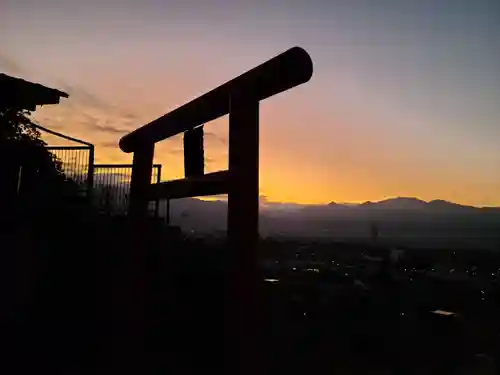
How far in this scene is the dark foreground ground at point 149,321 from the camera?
18.9 feet

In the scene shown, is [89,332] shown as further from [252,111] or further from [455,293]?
[455,293]

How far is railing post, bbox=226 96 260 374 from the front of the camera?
2875mm

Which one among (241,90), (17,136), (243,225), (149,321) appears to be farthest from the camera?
(17,136)

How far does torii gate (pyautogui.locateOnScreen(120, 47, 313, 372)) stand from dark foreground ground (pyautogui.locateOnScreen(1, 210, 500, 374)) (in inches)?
8.9

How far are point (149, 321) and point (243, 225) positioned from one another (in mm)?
4331

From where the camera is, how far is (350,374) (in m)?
8.93

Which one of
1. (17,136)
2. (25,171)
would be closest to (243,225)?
(25,171)

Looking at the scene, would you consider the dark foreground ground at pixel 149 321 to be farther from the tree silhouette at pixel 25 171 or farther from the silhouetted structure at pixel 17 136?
the silhouetted structure at pixel 17 136

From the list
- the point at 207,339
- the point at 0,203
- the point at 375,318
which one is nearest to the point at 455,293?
the point at 375,318

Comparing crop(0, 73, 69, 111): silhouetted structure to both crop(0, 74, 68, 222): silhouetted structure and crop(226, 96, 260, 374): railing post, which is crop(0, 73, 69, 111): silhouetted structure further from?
crop(226, 96, 260, 374): railing post

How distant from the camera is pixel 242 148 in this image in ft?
10.2

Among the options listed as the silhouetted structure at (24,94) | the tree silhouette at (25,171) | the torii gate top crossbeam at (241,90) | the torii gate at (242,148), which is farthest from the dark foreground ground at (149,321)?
the silhouetted structure at (24,94)

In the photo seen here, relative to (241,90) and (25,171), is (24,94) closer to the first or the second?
(25,171)

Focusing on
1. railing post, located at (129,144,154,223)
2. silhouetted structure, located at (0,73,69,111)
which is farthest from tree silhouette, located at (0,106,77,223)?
railing post, located at (129,144,154,223)
